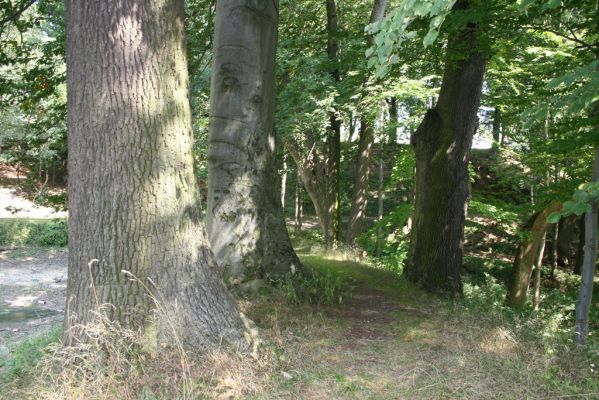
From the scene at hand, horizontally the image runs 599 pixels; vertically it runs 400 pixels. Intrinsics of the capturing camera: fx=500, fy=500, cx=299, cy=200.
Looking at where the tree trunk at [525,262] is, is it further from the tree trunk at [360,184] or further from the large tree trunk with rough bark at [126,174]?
the large tree trunk with rough bark at [126,174]

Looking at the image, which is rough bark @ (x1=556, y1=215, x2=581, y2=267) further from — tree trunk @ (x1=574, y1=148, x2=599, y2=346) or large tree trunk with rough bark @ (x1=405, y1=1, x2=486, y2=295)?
tree trunk @ (x1=574, y1=148, x2=599, y2=346)

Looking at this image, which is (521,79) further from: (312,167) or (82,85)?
(82,85)

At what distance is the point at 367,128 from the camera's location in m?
15.6

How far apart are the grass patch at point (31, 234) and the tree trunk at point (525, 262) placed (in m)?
13.1

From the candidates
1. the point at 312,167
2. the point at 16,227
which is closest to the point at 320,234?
the point at 312,167

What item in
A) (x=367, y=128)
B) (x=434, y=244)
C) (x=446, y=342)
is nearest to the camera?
(x=446, y=342)

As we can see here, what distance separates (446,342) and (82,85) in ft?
12.6

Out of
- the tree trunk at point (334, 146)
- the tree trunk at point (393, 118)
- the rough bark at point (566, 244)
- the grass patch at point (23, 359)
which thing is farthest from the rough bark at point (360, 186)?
the grass patch at point (23, 359)

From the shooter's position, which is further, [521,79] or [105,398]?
[521,79]

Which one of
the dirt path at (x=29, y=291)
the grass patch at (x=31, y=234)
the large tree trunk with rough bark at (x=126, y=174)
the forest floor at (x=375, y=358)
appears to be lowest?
the dirt path at (x=29, y=291)

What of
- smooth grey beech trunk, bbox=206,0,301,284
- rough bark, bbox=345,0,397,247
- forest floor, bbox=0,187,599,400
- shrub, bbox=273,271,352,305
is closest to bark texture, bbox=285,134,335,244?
rough bark, bbox=345,0,397,247

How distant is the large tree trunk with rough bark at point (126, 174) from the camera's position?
12.1 feet

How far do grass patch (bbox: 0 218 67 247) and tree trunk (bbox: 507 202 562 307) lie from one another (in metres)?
13.1

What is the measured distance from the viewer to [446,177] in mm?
7906
